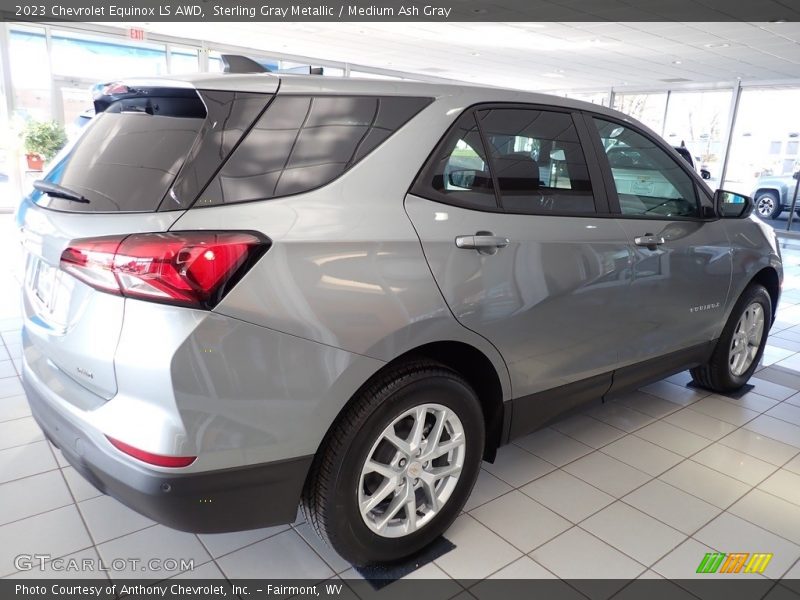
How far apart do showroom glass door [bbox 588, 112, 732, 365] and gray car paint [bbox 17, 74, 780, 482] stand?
0.55m

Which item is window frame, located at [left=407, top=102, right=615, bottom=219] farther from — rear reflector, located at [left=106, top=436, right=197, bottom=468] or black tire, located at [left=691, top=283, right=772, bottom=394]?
black tire, located at [left=691, top=283, right=772, bottom=394]

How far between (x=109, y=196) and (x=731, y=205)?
2721mm

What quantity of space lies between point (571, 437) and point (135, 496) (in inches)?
80.1

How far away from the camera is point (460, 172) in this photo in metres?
1.81

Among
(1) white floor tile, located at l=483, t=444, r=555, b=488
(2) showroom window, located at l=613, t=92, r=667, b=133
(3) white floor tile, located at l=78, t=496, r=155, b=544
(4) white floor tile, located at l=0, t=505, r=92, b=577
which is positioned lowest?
(1) white floor tile, located at l=483, t=444, r=555, b=488

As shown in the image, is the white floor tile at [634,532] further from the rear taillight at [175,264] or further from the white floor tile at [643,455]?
the rear taillight at [175,264]

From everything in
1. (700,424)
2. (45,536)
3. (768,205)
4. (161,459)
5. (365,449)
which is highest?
(161,459)

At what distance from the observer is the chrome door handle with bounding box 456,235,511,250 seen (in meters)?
1.75

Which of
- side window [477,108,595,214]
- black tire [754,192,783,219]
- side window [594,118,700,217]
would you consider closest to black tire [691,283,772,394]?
side window [594,118,700,217]

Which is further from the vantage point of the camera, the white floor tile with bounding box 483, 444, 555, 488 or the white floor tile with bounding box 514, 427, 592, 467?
the white floor tile with bounding box 514, 427, 592, 467

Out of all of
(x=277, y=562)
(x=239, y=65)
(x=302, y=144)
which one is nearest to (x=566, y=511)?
(x=277, y=562)

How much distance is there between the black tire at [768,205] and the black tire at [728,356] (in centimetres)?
1062

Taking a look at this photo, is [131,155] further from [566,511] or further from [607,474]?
[607,474]

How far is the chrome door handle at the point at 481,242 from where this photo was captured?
175 cm
